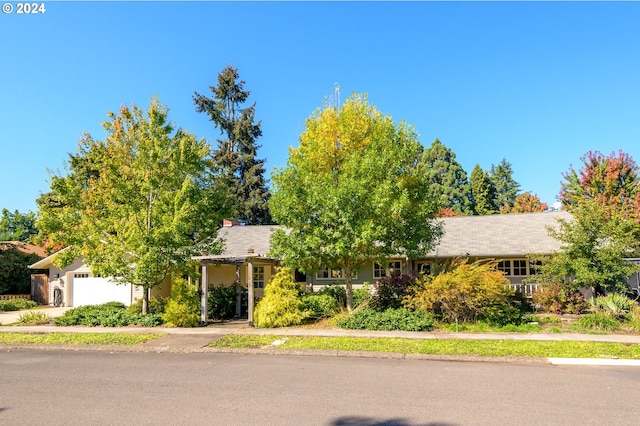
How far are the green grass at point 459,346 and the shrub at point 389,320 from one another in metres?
1.66

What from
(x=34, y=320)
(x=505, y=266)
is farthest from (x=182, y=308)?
(x=505, y=266)

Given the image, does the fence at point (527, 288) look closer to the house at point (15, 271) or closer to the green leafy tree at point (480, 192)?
the house at point (15, 271)

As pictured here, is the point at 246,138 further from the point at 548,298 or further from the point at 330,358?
the point at 330,358

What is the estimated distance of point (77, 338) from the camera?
13031mm

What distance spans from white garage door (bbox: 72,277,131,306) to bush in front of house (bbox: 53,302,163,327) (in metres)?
6.78

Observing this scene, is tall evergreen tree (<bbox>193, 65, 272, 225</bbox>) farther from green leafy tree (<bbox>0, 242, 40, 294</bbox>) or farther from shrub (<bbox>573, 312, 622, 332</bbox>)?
shrub (<bbox>573, 312, 622, 332</bbox>)

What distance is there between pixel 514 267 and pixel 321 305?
9536mm

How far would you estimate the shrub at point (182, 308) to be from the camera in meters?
15.2

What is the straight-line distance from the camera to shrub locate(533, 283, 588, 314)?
17.1 m

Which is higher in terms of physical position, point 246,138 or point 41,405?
point 246,138

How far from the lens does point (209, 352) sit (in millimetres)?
11180

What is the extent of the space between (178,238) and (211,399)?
922 centimetres

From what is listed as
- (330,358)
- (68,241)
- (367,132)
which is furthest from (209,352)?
(367,132)

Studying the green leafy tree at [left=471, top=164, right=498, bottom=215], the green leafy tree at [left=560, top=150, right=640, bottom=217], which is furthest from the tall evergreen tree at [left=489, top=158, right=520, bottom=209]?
the green leafy tree at [left=560, top=150, right=640, bottom=217]
